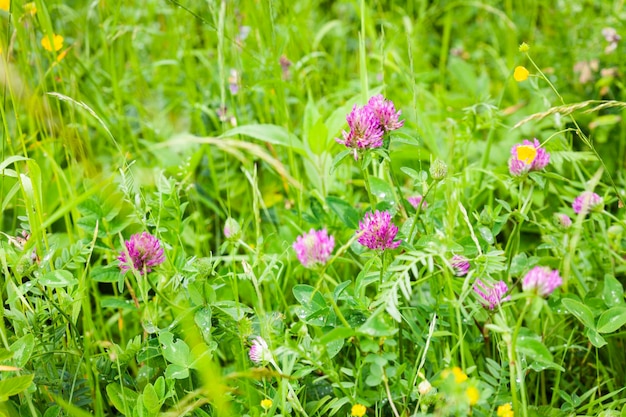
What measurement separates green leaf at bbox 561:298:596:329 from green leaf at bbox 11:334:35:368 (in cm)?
87

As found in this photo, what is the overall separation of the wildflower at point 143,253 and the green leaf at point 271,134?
1.81 feet

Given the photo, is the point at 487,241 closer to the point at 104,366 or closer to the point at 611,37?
the point at 104,366

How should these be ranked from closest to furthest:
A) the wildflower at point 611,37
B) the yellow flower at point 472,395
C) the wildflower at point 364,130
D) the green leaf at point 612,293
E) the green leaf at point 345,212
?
the yellow flower at point 472,395, the wildflower at point 364,130, the green leaf at point 612,293, the green leaf at point 345,212, the wildflower at point 611,37

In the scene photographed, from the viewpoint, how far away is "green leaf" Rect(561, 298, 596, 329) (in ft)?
3.52

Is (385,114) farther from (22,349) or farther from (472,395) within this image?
(22,349)

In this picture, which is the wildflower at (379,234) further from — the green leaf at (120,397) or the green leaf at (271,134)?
the green leaf at (271,134)

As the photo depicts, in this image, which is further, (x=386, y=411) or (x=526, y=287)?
(x=386, y=411)

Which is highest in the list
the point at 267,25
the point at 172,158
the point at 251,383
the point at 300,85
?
the point at 267,25

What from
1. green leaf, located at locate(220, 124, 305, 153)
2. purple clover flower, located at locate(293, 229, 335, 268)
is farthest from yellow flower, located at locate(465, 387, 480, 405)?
green leaf, located at locate(220, 124, 305, 153)

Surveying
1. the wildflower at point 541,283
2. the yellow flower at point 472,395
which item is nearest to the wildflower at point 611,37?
the wildflower at point 541,283

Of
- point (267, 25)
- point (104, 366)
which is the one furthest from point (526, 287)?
point (267, 25)

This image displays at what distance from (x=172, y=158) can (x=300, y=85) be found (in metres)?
0.46

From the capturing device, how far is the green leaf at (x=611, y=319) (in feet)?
3.52

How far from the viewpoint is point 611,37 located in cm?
193
